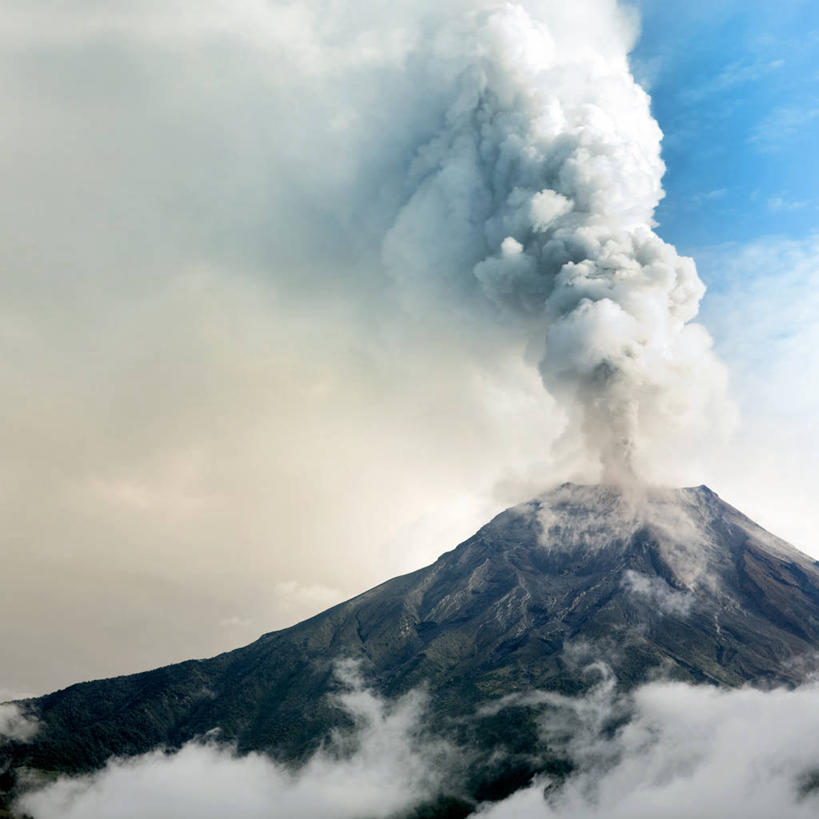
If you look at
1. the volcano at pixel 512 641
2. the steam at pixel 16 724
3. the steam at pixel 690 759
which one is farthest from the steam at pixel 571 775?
the steam at pixel 16 724

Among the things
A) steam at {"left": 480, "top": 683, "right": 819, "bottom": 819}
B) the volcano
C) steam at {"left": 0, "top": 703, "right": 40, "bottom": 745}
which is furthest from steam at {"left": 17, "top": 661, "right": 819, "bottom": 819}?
steam at {"left": 0, "top": 703, "right": 40, "bottom": 745}

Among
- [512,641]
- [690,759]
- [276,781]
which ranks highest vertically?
[512,641]

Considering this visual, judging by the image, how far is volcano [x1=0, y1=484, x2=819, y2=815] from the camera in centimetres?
11525

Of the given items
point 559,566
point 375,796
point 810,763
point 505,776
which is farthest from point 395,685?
point 810,763

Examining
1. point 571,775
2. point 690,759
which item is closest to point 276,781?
point 571,775

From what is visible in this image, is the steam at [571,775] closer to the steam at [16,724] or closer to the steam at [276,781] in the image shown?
the steam at [276,781]

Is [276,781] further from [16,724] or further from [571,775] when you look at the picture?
[16,724]

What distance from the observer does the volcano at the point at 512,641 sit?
11525cm

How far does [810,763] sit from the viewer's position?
99.6m

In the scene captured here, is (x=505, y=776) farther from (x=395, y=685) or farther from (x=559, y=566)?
(x=559, y=566)

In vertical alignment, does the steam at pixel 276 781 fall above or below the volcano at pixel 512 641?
below

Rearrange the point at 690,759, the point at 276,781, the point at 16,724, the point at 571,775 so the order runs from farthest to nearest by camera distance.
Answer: the point at 16,724 < the point at 276,781 < the point at 690,759 < the point at 571,775

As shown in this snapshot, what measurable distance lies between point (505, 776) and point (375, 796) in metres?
20.3

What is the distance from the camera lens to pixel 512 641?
5059 inches
